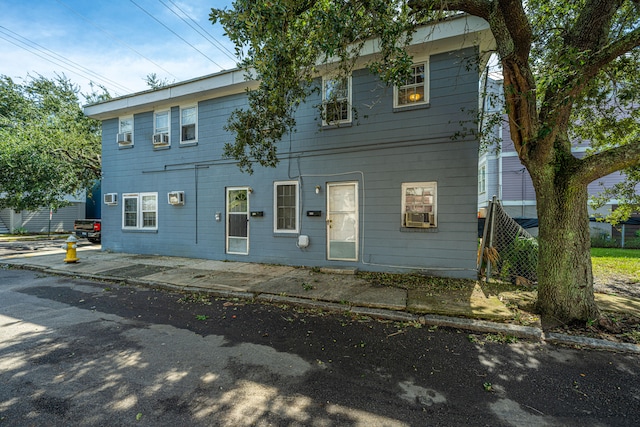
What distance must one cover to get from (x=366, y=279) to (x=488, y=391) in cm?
379

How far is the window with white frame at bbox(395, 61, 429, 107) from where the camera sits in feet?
21.2

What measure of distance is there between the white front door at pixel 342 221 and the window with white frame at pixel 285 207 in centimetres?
99

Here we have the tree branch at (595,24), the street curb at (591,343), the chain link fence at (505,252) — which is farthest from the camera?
the chain link fence at (505,252)

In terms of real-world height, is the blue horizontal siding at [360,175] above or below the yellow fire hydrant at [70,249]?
above

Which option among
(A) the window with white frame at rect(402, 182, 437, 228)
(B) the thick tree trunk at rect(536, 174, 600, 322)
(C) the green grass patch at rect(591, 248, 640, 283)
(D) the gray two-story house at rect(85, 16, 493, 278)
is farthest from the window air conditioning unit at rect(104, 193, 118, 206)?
(C) the green grass patch at rect(591, 248, 640, 283)

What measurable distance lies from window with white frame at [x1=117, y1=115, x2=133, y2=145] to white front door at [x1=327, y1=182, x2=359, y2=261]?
7.79m

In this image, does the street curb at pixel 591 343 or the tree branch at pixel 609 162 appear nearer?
the street curb at pixel 591 343

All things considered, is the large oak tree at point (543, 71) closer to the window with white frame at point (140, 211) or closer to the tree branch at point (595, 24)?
the tree branch at point (595, 24)

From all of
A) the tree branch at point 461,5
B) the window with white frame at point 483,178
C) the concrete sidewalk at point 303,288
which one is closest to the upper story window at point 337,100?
the tree branch at point 461,5

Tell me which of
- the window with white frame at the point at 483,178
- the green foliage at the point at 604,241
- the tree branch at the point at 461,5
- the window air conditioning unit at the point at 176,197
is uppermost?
the tree branch at the point at 461,5

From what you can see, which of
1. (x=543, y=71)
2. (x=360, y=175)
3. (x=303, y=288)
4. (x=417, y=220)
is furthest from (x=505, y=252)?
(x=303, y=288)

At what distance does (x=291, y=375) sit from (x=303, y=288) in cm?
285

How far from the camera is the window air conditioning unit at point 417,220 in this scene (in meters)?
6.44

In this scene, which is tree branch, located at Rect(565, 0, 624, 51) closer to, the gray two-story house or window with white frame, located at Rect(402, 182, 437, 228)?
the gray two-story house
